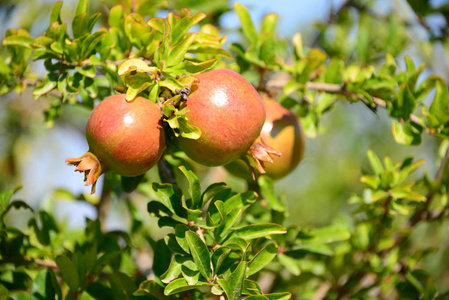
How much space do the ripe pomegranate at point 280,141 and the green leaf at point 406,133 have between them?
0.23 metres

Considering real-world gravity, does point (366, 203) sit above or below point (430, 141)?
above

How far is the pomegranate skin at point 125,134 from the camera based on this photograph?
32.7 inches

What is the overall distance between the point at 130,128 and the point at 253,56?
0.52 m

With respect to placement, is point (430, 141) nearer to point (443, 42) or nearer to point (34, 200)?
point (443, 42)

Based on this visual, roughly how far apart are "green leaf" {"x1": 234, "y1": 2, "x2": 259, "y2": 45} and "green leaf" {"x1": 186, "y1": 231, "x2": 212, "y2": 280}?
0.63 meters

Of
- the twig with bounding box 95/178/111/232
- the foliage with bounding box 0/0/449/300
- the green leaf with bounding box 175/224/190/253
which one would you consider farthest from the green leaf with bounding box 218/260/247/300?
the twig with bounding box 95/178/111/232

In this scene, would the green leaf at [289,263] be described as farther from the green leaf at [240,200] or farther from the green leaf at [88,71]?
the green leaf at [88,71]

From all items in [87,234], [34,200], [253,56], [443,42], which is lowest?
[34,200]

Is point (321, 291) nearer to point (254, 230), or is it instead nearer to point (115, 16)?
point (254, 230)

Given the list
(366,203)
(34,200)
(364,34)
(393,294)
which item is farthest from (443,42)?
(34,200)

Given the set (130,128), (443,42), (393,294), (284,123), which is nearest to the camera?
(130,128)

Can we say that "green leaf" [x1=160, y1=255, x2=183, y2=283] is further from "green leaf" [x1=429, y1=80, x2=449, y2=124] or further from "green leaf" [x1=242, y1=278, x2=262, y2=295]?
"green leaf" [x1=429, y1=80, x2=449, y2=124]

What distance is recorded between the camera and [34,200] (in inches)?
113

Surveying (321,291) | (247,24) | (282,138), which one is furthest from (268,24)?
(321,291)
